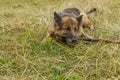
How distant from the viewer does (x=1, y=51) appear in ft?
16.0

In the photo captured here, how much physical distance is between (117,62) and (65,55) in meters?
0.90

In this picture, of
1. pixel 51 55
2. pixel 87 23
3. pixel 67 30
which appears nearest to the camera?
pixel 51 55

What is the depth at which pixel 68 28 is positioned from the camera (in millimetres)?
5348

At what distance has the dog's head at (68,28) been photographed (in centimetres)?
524

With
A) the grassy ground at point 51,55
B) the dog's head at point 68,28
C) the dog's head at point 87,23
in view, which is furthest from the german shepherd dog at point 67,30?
the dog's head at point 87,23

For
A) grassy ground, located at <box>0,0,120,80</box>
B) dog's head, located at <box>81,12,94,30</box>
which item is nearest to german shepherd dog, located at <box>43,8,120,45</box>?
grassy ground, located at <box>0,0,120,80</box>

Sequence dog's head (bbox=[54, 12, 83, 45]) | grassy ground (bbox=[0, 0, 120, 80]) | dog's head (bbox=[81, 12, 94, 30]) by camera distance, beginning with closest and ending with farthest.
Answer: grassy ground (bbox=[0, 0, 120, 80]) → dog's head (bbox=[54, 12, 83, 45]) → dog's head (bbox=[81, 12, 94, 30])

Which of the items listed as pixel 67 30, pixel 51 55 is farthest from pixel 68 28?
pixel 51 55

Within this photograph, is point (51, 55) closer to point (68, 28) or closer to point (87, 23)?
point (68, 28)

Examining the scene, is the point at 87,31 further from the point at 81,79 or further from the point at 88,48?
the point at 81,79

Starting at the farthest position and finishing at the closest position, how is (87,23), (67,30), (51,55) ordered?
(87,23) < (67,30) < (51,55)

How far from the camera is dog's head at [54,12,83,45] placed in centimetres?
524

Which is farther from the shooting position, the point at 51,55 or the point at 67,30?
the point at 67,30

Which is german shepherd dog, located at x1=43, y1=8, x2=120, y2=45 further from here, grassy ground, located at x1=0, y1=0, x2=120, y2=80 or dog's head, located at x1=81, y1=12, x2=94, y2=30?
dog's head, located at x1=81, y1=12, x2=94, y2=30
